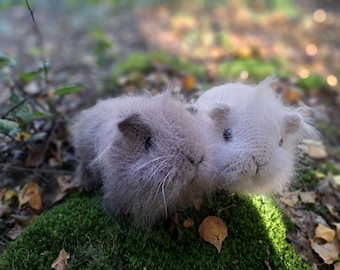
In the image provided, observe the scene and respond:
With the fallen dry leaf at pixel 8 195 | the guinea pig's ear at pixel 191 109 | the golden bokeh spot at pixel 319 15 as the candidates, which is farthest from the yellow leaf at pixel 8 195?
the golden bokeh spot at pixel 319 15

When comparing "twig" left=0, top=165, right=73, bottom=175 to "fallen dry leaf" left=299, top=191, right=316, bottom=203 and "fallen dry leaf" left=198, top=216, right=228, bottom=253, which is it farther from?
"fallen dry leaf" left=299, top=191, right=316, bottom=203

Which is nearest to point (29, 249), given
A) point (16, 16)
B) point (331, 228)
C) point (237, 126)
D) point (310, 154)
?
point (237, 126)

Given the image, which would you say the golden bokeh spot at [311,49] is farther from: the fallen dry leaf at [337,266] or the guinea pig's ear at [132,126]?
the guinea pig's ear at [132,126]

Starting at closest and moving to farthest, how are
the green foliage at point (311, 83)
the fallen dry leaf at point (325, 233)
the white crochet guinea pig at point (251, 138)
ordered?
the white crochet guinea pig at point (251, 138)
the fallen dry leaf at point (325, 233)
the green foliage at point (311, 83)

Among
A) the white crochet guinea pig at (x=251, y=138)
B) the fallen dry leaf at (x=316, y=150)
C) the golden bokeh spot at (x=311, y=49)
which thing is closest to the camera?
the white crochet guinea pig at (x=251, y=138)

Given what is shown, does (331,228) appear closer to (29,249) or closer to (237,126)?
(237,126)

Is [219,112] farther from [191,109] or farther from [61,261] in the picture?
[61,261]
